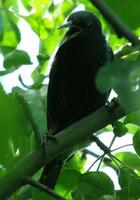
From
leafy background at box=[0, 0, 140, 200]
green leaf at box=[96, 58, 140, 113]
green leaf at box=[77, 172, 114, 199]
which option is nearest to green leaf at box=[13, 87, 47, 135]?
leafy background at box=[0, 0, 140, 200]

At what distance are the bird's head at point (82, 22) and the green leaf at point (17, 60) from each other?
721 mm

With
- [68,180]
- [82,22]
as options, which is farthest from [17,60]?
[82,22]

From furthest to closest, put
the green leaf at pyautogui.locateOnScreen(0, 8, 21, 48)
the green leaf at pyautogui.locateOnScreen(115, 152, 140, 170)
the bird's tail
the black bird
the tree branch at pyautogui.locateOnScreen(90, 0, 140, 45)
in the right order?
the black bird, the bird's tail, the green leaf at pyautogui.locateOnScreen(115, 152, 140, 170), the green leaf at pyautogui.locateOnScreen(0, 8, 21, 48), the tree branch at pyautogui.locateOnScreen(90, 0, 140, 45)

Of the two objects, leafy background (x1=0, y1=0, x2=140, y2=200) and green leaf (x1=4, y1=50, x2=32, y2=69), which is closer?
leafy background (x1=0, y1=0, x2=140, y2=200)

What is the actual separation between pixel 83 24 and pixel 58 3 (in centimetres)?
20

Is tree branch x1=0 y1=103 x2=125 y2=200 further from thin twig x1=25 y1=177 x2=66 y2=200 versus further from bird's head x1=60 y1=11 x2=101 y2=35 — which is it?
bird's head x1=60 y1=11 x2=101 y2=35

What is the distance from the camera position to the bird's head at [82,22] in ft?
7.27

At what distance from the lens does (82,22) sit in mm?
2330

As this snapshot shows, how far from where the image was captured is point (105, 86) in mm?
686

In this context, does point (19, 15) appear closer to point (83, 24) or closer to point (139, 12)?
point (83, 24)

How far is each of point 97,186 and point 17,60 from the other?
490 mm

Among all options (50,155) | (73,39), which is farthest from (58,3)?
(50,155)

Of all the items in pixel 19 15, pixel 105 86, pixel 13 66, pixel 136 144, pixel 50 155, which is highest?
pixel 19 15

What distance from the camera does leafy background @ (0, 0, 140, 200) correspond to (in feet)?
2.39
